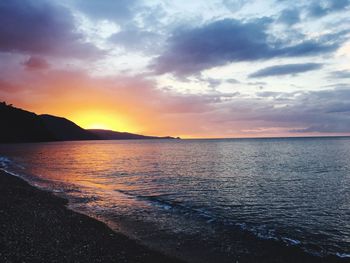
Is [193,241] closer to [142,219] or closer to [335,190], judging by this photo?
[142,219]

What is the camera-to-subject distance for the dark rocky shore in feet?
41.3

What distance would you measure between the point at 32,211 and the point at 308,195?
2823cm

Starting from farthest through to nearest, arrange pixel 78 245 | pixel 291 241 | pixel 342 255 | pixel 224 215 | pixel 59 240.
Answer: pixel 224 215 → pixel 291 241 → pixel 342 255 → pixel 59 240 → pixel 78 245

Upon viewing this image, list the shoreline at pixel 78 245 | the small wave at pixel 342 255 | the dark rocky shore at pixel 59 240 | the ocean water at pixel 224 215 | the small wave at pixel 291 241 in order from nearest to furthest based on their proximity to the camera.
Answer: the dark rocky shore at pixel 59 240 → the shoreline at pixel 78 245 → the small wave at pixel 342 255 → the ocean water at pixel 224 215 → the small wave at pixel 291 241

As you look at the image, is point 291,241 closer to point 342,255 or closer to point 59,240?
point 342,255

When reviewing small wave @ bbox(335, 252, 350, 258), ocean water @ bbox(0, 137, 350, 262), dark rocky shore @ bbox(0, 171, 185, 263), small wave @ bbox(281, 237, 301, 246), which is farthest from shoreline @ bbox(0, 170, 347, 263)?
small wave @ bbox(281, 237, 301, 246)

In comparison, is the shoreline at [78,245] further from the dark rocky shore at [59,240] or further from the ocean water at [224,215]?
the ocean water at [224,215]

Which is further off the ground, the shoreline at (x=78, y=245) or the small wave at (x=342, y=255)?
the shoreline at (x=78, y=245)

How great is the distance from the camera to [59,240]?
14.7 metres

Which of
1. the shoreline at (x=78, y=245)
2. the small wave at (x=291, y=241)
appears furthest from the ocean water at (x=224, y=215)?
the shoreline at (x=78, y=245)

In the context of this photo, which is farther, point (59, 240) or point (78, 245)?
point (59, 240)

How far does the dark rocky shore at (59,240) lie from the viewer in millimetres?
12583

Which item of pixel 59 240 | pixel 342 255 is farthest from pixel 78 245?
pixel 342 255

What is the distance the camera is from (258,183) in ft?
133
